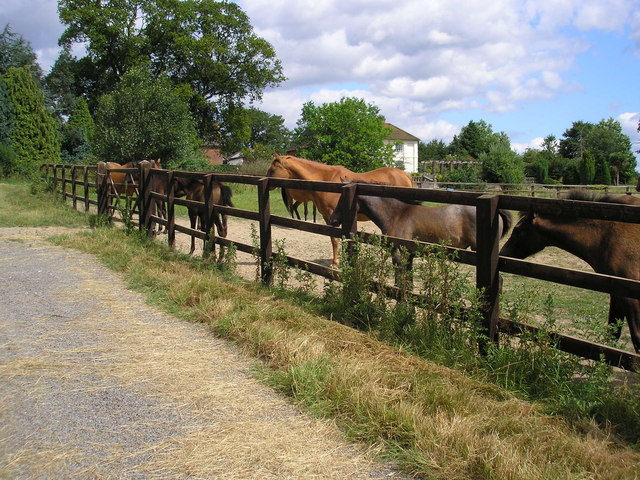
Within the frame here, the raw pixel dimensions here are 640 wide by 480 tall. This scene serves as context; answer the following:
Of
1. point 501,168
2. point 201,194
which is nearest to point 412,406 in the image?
point 201,194

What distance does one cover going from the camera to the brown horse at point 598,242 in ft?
14.9

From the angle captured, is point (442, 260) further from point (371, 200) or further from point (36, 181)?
point (36, 181)

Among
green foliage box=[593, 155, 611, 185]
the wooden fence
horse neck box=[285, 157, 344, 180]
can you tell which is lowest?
the wooden fence

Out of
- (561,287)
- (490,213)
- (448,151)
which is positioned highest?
(448,151)

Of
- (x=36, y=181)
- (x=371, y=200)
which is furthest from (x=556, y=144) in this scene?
(x=371, y=200)

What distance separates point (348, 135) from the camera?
1930 inches

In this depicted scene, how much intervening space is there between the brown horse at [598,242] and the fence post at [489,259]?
0.86 metres

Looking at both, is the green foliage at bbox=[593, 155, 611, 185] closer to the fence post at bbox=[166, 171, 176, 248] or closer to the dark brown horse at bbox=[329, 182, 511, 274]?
the dark brown horse at bbox=[329, 182, 511, 274]

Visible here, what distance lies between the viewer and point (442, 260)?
436 centimetres

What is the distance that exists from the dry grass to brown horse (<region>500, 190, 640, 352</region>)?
69.1 inches

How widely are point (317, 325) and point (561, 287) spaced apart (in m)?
5.11

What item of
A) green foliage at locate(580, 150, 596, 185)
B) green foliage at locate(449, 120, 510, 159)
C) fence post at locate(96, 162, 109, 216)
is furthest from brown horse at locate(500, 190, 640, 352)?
green foliage at locate(449, 120, 510, 159)

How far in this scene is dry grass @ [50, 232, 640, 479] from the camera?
261cm

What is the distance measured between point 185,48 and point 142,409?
140ft
